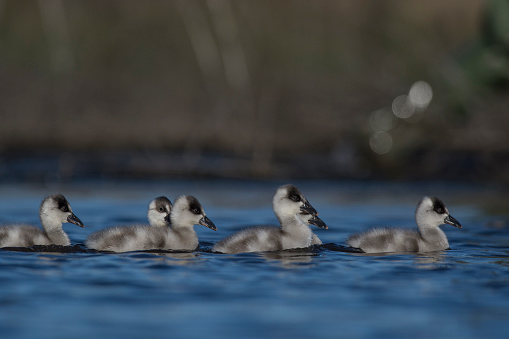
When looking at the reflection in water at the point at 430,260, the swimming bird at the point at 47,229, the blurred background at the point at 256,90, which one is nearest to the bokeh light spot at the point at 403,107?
the blurred background at the point at 256,90

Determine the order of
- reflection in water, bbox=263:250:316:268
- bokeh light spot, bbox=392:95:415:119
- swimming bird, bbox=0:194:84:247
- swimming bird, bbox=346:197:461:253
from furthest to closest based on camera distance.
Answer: bokeh light spot, bbox=392:95:415:119
swimming bird, bbox=346:197:461:253
swimming bird, bbox=0:194:84:247
reflection in water, bbox=263:250:316:268

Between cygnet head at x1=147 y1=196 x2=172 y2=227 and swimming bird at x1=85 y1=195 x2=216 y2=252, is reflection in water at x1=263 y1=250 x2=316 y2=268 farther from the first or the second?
cygnet head at x1=147 y1=196 x2=172 y2=227

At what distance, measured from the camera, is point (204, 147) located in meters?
19.4

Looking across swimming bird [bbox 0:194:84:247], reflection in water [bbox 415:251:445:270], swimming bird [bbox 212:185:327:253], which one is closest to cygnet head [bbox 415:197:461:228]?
reflection in water [bbox 415:251:445:270]

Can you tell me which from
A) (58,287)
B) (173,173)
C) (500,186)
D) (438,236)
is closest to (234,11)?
(173,173)

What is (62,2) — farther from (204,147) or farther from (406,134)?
(406,134)

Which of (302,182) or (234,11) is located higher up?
(234,11)

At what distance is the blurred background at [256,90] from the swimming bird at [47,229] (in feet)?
24.9

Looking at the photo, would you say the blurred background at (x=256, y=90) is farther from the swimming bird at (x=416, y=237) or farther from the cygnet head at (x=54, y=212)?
the cygnet head at (x=54, y=212)

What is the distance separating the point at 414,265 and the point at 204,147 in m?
10.7

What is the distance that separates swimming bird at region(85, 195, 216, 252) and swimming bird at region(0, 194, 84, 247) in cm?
34

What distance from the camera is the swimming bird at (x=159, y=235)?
956 centimetres

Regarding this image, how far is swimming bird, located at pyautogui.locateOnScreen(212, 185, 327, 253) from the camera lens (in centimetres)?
965

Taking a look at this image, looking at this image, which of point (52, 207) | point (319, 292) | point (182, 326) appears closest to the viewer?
point (182, 326)
